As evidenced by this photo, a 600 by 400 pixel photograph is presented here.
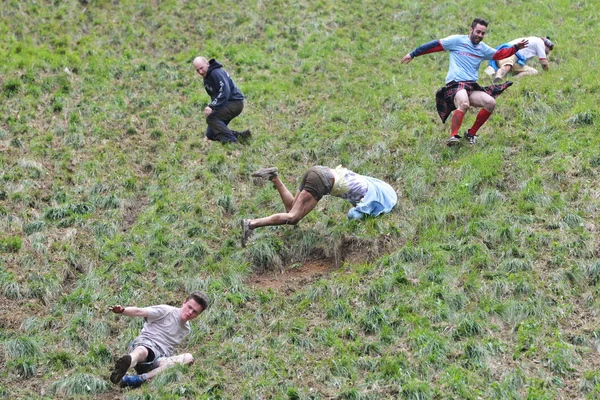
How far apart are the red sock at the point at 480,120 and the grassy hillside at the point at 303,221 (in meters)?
0.28

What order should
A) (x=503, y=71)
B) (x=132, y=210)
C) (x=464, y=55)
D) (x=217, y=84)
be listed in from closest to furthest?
(x=132, y=210), (x=464, y=55), (x=217, y=84), (x=503, y=71)

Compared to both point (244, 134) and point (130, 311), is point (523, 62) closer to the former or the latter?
point (244, 134)

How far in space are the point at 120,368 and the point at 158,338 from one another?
2.55 feet

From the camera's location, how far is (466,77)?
541 inches

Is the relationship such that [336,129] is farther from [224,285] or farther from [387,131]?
[224,285]

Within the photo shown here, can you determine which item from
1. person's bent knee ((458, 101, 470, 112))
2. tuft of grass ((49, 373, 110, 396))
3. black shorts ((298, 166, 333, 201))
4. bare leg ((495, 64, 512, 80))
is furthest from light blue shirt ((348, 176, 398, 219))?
bare leg ((495, 64, 512, 80))

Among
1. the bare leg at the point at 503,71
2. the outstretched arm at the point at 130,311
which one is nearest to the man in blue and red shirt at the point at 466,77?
the bare leg at the point at 503,71

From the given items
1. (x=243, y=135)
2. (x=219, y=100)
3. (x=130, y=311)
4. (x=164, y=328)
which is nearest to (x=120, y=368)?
(x=130, y=311)

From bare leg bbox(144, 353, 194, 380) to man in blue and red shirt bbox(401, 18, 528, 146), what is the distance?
680 centimetres

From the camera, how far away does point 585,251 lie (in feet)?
35.2

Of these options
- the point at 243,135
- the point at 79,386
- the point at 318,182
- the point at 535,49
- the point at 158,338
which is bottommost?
the point at 79,386

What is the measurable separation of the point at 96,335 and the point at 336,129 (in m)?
7.09

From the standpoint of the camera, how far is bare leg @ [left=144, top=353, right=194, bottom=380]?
365 inches

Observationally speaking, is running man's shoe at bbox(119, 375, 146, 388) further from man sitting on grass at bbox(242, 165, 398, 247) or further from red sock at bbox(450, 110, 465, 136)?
red sock at bbox(450, 110, 465, 136)
